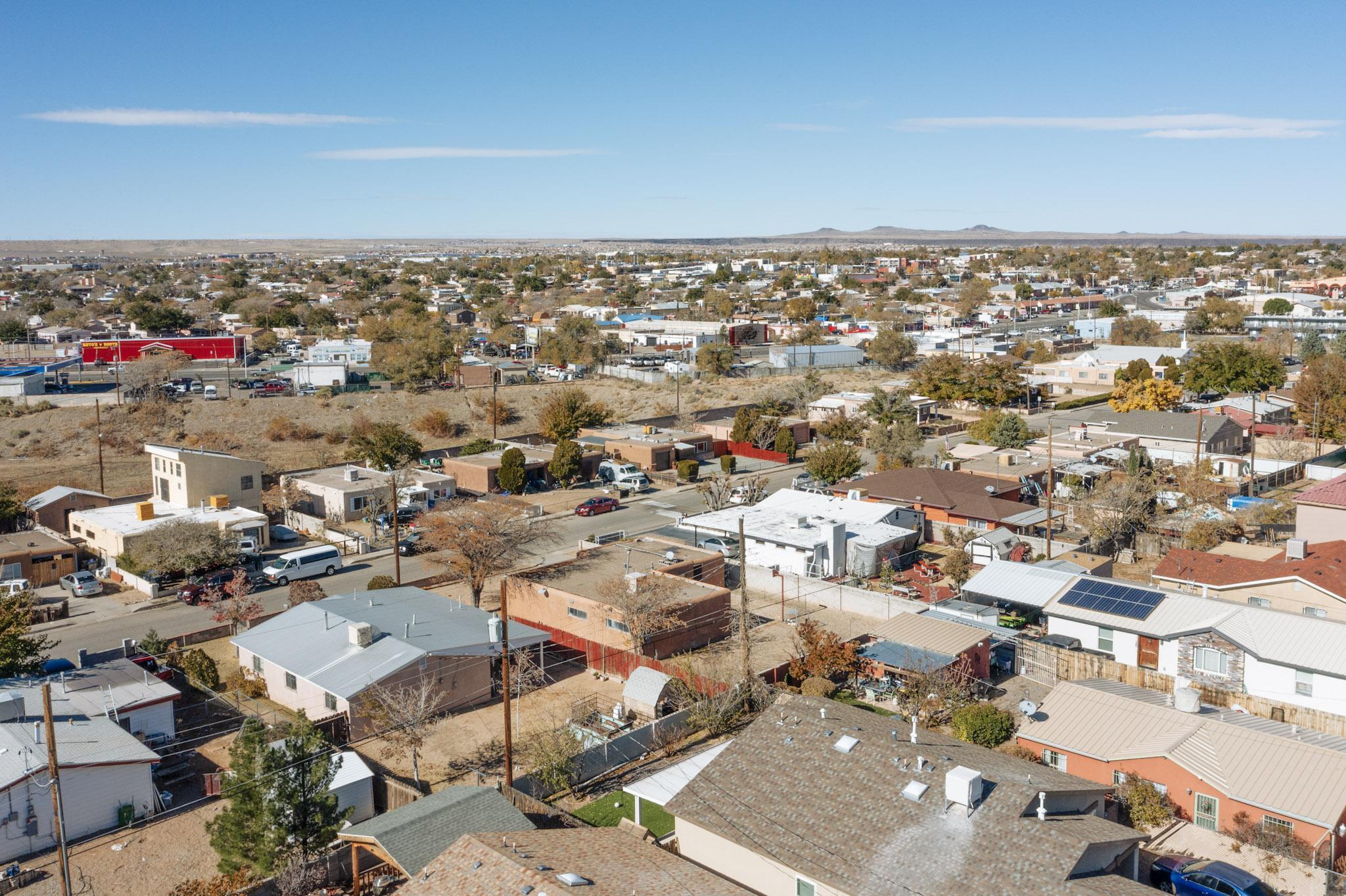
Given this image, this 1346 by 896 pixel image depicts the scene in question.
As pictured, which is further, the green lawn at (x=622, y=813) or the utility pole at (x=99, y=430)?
the utility pole at (x=99, y=430)

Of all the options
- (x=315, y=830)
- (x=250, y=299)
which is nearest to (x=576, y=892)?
(x=315, y=830)

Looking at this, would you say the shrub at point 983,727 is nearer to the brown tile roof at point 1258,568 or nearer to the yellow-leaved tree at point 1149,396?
the brown tile roof at point 1258,568

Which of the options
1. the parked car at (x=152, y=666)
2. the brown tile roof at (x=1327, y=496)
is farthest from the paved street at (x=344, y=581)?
the brown tile roof at (x=1327, y=496)

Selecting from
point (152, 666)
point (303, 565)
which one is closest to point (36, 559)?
point (303, 565)

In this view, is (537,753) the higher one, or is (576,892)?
(576,892)

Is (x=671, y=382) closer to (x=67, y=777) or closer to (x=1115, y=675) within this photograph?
(x=1115, y=675)

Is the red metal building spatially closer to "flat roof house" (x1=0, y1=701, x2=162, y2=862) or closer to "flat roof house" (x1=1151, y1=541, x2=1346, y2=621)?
"flat roof house" (x1=0, y1=701, x2=162, y2=862)

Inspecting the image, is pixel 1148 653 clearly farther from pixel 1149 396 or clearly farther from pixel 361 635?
pixel 1149 396

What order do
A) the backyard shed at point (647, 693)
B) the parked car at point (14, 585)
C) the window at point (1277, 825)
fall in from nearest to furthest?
the window at point (1277, 825) → the backyard shed at point (647, 693) → the parked car at point (14, 585)
